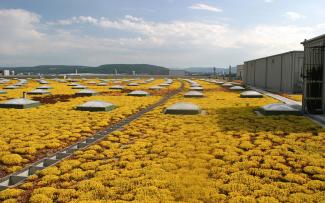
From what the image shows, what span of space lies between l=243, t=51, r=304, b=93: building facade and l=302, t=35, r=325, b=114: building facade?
14718 millimetres

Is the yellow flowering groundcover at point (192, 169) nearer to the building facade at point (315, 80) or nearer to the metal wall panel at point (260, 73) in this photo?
the building facade at point (315, 80)

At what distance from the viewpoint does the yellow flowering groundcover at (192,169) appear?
10.7 m

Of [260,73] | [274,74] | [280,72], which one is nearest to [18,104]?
[280,72]

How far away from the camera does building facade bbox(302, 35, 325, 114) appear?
26.1 metres

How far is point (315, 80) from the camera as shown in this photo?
2630 cm

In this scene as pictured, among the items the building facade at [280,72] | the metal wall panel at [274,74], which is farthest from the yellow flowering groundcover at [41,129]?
the metal wall panel at [274,74]

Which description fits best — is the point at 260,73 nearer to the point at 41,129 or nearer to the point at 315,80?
the point at 315,80

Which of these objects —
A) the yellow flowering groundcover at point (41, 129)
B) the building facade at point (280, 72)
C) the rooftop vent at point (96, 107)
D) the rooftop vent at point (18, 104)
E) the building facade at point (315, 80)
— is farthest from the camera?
the building facade at point (280, 72)

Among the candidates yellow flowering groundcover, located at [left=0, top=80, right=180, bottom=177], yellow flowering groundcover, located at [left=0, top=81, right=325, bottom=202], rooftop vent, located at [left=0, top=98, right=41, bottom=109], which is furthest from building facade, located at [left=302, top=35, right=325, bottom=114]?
rooftop vent, located at [left=0, top=98, right=41, bottom=109]

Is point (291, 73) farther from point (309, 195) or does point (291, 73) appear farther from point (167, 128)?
point (309, 195)

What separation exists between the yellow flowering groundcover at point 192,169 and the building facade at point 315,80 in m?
5.49

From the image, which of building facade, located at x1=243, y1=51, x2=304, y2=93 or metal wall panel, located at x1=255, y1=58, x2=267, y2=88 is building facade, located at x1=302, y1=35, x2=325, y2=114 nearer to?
building facade, located at x1=243, y1=51, x2=304, y2=93

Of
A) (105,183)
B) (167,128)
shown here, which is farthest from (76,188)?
(167,128)

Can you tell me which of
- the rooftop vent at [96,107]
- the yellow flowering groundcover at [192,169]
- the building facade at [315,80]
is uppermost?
the building facade at [315,80]
